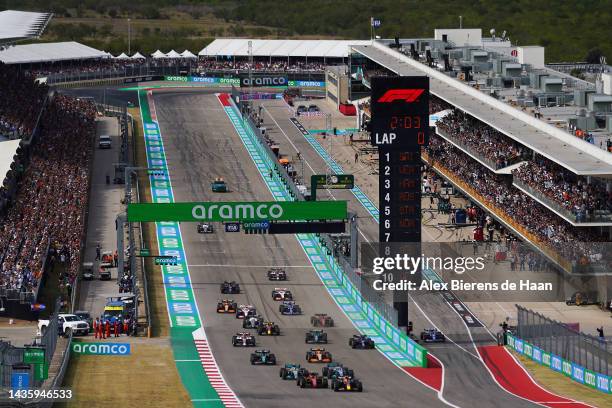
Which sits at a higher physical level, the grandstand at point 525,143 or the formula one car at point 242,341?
the grandstand at point 525,143

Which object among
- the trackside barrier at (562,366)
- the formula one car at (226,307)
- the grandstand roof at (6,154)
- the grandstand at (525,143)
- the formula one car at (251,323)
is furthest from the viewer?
the grandstand roof at (6,154)

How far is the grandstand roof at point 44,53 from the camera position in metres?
187

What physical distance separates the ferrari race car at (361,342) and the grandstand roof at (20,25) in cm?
5384

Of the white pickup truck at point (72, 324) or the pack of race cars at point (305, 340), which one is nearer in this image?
the pack of race cars at point (305, 340)

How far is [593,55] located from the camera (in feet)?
632

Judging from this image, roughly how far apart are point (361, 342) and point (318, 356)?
381 centimetres

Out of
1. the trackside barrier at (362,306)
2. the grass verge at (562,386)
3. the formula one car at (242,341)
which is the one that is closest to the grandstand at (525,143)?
the trackside barrier at (362,306)

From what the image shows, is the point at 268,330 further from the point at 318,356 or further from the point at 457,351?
the point at 457,351

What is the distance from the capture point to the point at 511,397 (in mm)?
71938

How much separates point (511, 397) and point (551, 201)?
24.6 meters

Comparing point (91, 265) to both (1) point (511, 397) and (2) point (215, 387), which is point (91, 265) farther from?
(1) point (511, 397)

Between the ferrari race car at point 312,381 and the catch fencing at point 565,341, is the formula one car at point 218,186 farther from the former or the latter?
the ferrari race car at point 312,381

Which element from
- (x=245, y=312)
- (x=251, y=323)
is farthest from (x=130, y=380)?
(x=245, y=312)

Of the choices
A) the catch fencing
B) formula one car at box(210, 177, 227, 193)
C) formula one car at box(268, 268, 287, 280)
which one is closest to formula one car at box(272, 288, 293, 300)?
formula one car at box(268, 268, 287, 280)
